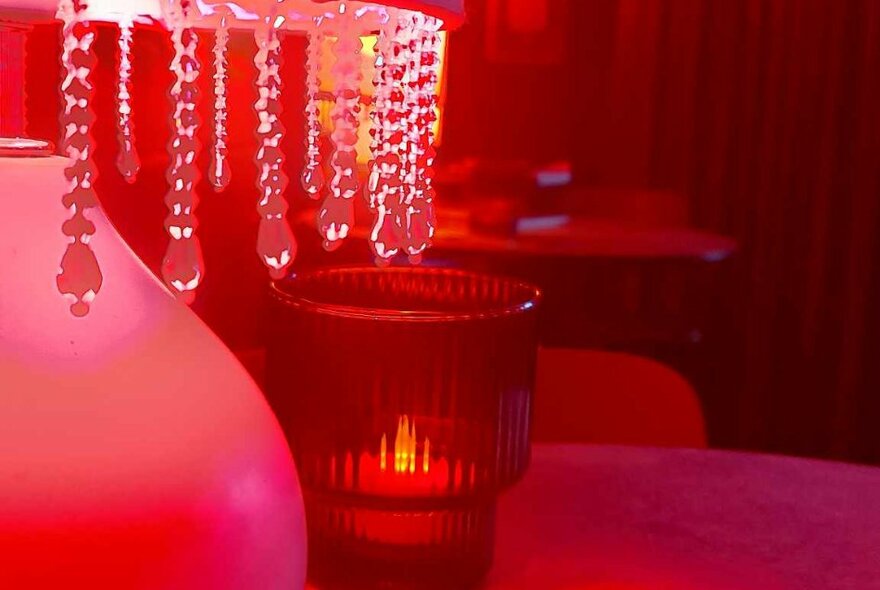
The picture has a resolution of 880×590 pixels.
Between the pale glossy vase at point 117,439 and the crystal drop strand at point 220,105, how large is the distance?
0.04 meters

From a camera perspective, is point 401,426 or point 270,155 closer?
point 270,155

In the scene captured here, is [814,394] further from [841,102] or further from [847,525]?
[847,525]

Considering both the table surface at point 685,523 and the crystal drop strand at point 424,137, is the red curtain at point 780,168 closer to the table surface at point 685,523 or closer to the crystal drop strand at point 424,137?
the table surface at point 685,523

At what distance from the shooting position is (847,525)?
28.7 inches

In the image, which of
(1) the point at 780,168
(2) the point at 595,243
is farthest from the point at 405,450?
(1) the point at 780,168

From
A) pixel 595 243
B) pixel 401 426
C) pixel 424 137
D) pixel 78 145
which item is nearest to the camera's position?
pixel 78 145

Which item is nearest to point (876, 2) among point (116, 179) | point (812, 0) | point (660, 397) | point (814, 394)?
point (812, 0)

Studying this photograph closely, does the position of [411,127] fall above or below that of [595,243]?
above

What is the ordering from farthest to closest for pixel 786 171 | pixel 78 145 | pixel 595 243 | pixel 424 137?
1. pixel 786 171
2. pixel 595 243
3. pixel 424 137
4. pixel 78 145

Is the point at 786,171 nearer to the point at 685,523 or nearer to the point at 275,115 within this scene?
the point at 685,523

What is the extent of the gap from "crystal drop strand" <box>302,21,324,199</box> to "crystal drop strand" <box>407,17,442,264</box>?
1.4 inches

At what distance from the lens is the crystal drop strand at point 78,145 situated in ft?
1.06

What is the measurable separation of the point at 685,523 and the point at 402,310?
23 cm

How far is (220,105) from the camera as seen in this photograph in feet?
1.32
